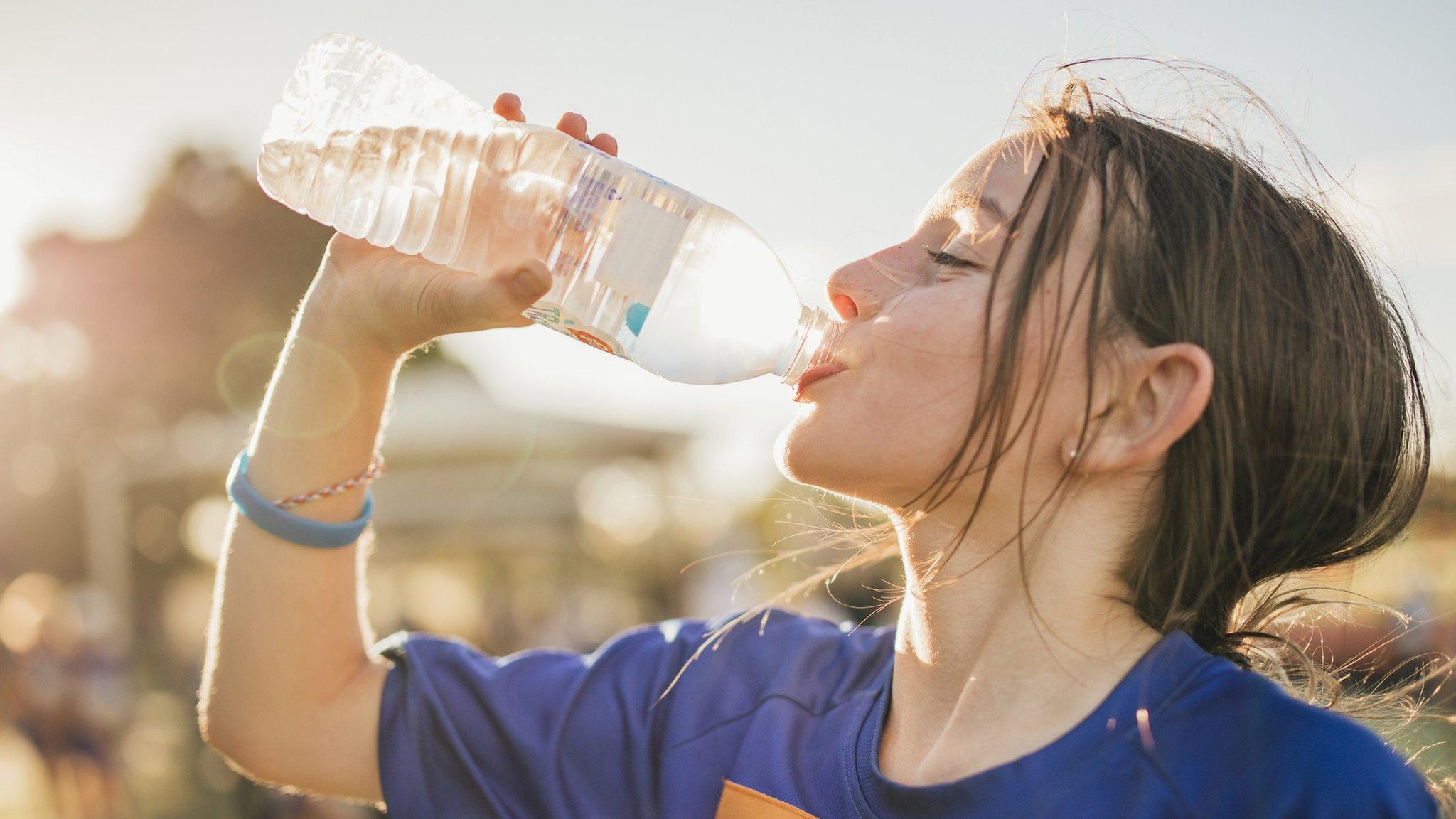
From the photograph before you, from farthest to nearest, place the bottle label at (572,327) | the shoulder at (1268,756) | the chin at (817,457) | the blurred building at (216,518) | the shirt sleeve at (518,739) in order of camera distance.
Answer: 1. the blurred building at (216,518)
2. the bottle label at (572,327)
3. the shirt sleeve at (518,739)
4. the chin at (817,457)
5. the shoulder at (1268,756)

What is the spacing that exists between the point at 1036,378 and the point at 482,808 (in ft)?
3.98

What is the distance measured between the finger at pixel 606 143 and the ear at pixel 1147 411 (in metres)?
1.03

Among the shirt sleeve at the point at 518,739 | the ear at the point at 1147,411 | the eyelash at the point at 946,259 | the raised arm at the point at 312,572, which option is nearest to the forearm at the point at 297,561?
the raised arm at the point at 312,572

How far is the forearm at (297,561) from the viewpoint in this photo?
1.79 m

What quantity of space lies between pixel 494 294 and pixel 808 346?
2.16 ft

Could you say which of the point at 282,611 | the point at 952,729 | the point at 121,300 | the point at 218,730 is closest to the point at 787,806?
the point at 952,729

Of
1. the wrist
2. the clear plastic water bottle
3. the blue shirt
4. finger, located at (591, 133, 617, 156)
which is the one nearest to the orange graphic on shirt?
the blue shirt

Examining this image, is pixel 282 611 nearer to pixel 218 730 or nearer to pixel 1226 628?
pixel 218 730

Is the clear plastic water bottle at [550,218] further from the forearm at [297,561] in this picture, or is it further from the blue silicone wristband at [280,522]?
the blue silicone wristband at [280,522]

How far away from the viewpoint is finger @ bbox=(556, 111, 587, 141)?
1947 millimetres

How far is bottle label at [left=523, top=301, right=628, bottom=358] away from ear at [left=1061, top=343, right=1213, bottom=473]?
34.5 inches

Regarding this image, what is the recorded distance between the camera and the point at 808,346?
198 cm

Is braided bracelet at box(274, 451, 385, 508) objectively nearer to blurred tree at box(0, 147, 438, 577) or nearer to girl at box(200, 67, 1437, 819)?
girl at box(200, 67, 1437, 819)

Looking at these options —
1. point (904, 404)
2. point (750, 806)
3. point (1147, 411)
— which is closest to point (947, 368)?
point (904, 404)
